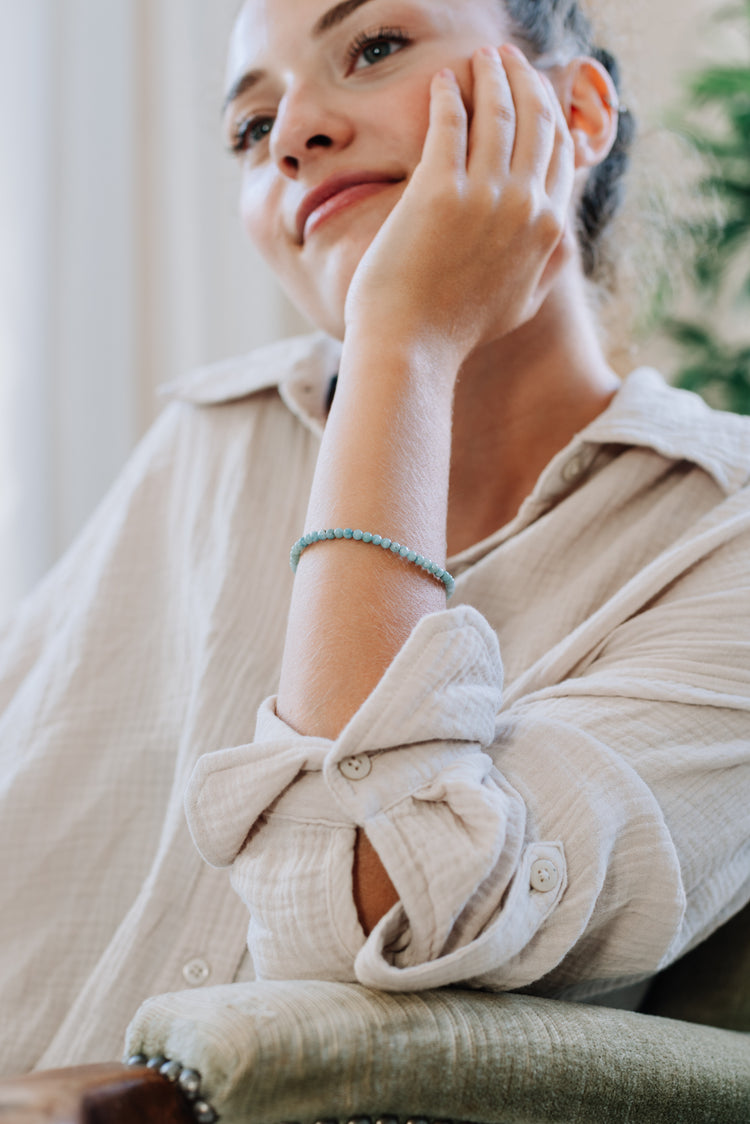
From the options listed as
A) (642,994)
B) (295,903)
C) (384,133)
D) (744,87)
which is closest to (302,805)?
(295,903)

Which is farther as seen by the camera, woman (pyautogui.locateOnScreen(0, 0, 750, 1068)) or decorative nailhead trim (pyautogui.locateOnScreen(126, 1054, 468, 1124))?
woman (pyautogui.locateOnScreen(0, 0, 750, 1068))

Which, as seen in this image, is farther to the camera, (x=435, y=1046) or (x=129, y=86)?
(x=129, y=86)

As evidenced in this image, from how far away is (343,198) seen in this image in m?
0.92

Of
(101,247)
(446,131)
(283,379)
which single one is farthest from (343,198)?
(101,247)

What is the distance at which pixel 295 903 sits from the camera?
1.99ft

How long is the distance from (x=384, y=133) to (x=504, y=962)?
0.65 meters

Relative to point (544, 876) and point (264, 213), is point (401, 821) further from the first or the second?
point (264, 213)

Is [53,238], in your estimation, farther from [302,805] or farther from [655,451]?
[302,805]

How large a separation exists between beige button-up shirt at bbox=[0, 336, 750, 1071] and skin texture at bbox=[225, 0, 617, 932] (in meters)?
0.04

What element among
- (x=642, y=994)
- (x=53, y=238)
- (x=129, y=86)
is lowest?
(x=642, y=994)

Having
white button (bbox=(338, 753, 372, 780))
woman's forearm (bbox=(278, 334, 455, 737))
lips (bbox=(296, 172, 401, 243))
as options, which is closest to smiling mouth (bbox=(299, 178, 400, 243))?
lips (bbox=(296, 172, 401, 243))

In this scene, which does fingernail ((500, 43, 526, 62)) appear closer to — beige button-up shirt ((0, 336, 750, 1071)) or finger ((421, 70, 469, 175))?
finger ((421, 70, 469, 175))

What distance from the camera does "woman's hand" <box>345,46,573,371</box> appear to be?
0.77 m

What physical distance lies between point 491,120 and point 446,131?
0.04 meters
